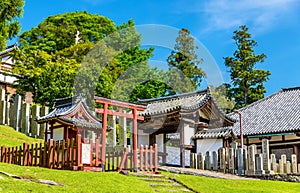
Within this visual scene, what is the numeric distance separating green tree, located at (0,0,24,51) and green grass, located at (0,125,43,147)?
506cm

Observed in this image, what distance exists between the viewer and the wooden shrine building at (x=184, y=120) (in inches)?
969

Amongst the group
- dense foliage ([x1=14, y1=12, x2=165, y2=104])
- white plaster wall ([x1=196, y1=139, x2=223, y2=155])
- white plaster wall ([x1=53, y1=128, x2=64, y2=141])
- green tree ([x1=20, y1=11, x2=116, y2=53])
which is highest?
green tree ([x1=20, y1=11, x2=116, y2=53])

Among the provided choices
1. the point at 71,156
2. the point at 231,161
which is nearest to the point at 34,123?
the point at 71,156

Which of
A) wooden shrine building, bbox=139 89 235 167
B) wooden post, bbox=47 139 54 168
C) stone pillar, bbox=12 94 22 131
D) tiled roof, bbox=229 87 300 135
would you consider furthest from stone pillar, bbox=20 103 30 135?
tiled roof, bbox=229 87 300 135

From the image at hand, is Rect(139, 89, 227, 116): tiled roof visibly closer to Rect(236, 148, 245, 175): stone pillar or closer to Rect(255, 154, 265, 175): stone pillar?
Rect(236, 148, 245, 175): stone pillar

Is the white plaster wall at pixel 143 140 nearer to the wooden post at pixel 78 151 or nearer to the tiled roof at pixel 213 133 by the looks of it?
the tiled roof at pixel 213 133

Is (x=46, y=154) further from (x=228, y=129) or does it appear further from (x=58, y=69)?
(x=58, y=69)

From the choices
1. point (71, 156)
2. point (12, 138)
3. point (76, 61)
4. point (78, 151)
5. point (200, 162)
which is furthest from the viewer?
point (76, 61)

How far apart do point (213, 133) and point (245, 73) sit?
25926 mm

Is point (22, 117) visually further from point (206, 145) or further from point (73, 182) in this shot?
point (73, 182)

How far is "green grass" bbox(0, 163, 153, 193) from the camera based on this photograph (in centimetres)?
1168

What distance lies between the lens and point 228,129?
2531 cm

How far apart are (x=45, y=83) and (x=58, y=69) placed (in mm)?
1455

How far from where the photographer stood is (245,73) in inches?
1982
